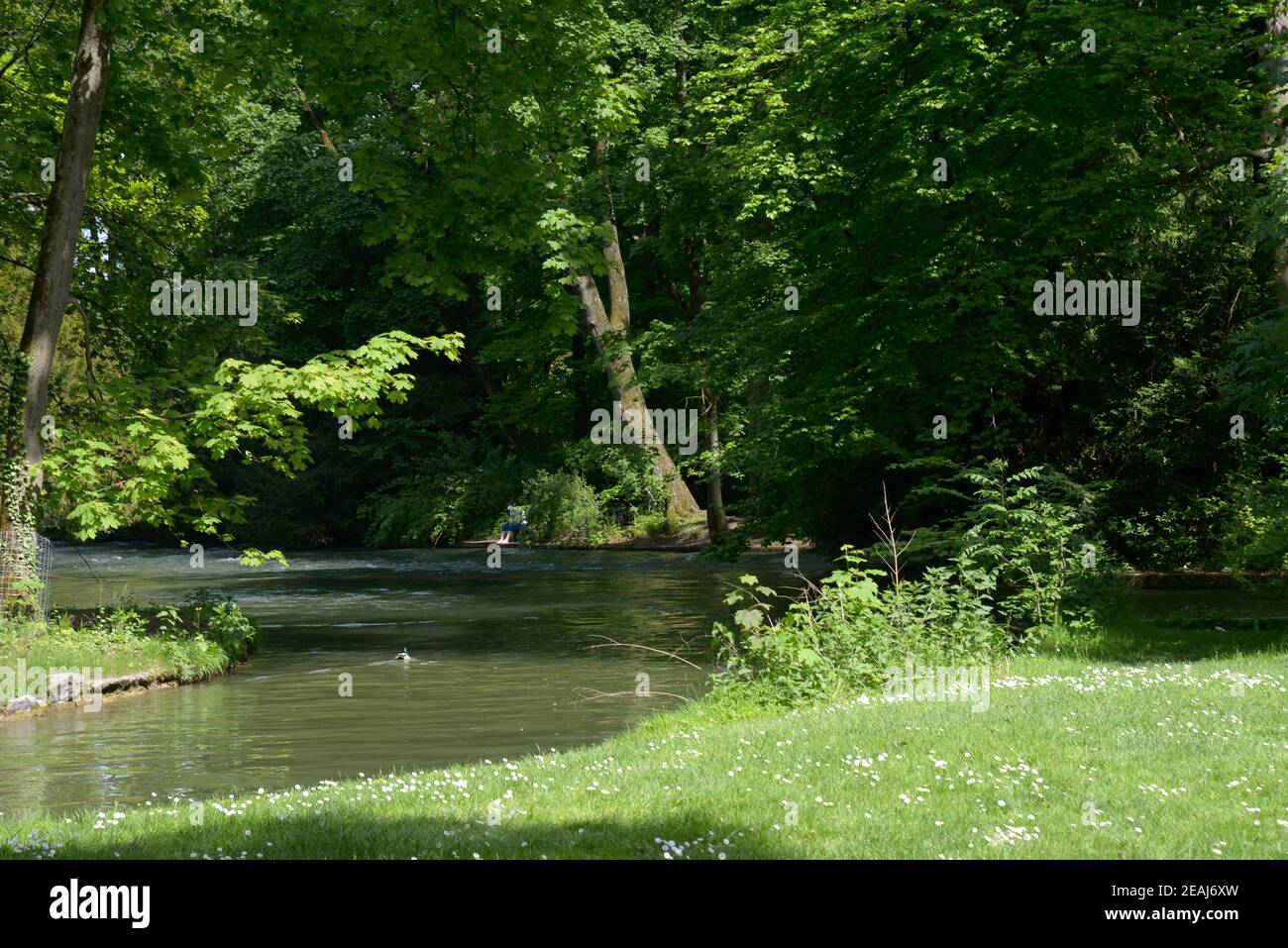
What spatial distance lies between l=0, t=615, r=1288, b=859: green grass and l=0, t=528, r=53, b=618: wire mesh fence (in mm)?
8598

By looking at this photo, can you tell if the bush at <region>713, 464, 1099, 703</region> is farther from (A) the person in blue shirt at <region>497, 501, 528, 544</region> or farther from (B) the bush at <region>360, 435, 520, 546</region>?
(B) the bush at <region>360, 435, 520, 546</region>

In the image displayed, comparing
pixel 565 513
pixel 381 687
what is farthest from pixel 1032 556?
pixel 565 513

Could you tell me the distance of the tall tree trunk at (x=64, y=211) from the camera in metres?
18.6

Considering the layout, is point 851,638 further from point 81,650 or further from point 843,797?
point 81,650

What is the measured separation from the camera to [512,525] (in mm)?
46906

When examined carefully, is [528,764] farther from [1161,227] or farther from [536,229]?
[1161,227]

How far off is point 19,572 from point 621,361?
82.1ft

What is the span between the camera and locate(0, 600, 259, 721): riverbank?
1631 centimetres

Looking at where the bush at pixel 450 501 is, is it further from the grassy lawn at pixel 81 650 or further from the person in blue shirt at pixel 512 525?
the grassy lawn at pixel 81 650

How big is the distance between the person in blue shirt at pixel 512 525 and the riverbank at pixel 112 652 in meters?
24.8

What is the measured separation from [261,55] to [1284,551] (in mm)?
16339

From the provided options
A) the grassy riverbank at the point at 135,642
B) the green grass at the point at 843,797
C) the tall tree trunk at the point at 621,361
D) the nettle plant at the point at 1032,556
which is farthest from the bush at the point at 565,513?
A: the green grass at the point at 843,797

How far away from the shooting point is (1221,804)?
7.56 meters
